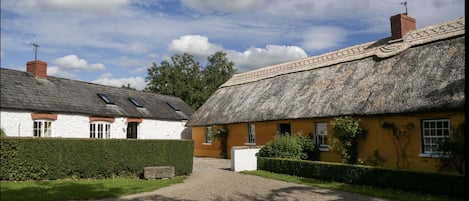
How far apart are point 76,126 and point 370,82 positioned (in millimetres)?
16788

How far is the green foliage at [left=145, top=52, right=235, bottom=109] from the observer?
149 feet

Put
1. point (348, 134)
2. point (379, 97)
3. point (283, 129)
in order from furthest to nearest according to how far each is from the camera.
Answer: point (283, 129) < point (348, 134) < point (379, 97)

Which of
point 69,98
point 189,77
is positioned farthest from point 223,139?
point 189,77

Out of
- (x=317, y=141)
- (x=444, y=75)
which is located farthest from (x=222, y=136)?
(x=444, y=75)

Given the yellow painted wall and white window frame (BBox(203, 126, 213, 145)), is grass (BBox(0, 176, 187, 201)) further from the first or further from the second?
white window frame (BBox(203, 126, 213, 145))

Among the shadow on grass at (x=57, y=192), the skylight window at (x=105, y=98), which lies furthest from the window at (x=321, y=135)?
the skylight window at (x=105, y=98)

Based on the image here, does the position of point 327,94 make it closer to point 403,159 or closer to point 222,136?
point 403,159

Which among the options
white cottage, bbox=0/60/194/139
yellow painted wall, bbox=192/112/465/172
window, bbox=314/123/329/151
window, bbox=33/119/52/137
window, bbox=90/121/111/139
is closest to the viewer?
yellow painted wall, bbox=192/112/465/172

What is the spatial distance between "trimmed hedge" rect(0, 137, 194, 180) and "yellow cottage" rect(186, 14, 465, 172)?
21.5 ft

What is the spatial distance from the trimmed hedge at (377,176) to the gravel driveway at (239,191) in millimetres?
1625

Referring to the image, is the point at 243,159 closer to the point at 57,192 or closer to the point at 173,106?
the point at 57,192

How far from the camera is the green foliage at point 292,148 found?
676 inches

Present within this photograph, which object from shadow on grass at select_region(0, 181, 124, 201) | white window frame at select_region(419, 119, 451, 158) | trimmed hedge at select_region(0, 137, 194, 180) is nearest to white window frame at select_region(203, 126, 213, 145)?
trimmed hedge at select_region(0, 137, 194, 180)

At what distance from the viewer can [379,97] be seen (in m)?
15.5
